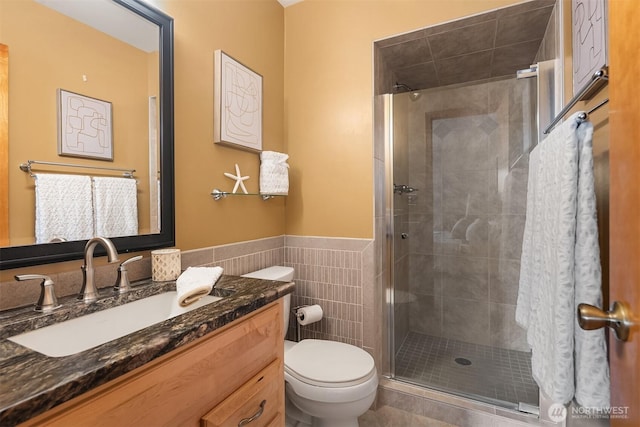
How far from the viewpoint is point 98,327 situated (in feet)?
3.01

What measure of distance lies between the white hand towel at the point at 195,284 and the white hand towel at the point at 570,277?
1100mm

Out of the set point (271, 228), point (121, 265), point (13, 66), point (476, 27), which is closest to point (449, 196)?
point (476, 27)

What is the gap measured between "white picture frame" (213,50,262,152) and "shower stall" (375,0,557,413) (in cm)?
76

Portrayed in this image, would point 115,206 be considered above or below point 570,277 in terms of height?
above

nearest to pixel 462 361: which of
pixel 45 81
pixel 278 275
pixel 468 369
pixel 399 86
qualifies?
pixel 468 369

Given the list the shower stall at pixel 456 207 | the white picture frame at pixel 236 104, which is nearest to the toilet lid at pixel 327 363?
the shower stall at pixel 456 207

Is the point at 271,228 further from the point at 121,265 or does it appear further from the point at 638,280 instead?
the point at 638,280

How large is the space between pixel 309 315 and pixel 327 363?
365 mm

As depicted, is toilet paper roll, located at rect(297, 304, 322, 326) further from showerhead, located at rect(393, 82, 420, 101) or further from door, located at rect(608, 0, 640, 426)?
showerhead, located at rect(393, 82, 420, 101)

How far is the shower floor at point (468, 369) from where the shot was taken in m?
1.79

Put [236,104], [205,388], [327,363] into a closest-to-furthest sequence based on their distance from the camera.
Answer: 1. [205,388]
2. [327,363]
3. [236,104]

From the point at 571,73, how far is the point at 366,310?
5.21 ft

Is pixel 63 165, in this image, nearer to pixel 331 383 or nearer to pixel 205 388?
pixel 205 388

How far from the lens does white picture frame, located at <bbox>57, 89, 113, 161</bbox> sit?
998 mm
